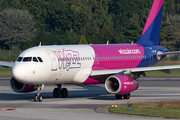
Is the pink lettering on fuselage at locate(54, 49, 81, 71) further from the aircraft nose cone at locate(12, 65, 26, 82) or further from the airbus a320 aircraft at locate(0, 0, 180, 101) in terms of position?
the aircraft nose cone at locate(12, 65, 26, 82)

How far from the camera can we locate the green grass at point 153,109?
2162 centimetres

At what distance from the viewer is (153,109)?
23.5 metres

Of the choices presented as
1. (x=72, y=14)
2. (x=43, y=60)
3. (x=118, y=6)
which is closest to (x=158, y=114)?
(x=43, y=60)

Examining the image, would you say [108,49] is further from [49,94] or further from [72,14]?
[72,14]

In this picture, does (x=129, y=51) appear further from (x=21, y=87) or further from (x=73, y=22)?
(x=73, y=22)

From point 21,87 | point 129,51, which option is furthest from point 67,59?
point 129,51

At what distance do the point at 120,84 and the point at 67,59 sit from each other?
4342mm

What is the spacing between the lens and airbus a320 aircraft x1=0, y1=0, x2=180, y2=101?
27.8 m

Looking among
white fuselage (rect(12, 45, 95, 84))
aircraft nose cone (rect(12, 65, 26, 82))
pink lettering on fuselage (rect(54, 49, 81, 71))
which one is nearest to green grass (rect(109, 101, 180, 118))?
white fuselage (rect(12, 45, 95, 84))

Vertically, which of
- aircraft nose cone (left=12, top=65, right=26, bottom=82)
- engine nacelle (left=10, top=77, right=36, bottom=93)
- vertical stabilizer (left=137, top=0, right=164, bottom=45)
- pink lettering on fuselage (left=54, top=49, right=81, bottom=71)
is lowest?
engine nacelle (left=10, top=77, right=36, bottom=93)

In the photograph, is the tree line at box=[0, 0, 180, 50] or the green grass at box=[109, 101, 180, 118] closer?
the green grass at box=[109, 101, 180, 118]

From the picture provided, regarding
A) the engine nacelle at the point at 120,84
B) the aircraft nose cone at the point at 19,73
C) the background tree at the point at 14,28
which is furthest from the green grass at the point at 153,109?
the background tree at the point at 14,28

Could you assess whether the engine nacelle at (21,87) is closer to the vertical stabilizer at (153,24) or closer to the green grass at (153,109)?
the green grass at (153,109)

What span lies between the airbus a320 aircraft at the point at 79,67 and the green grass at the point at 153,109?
13.0 ft
